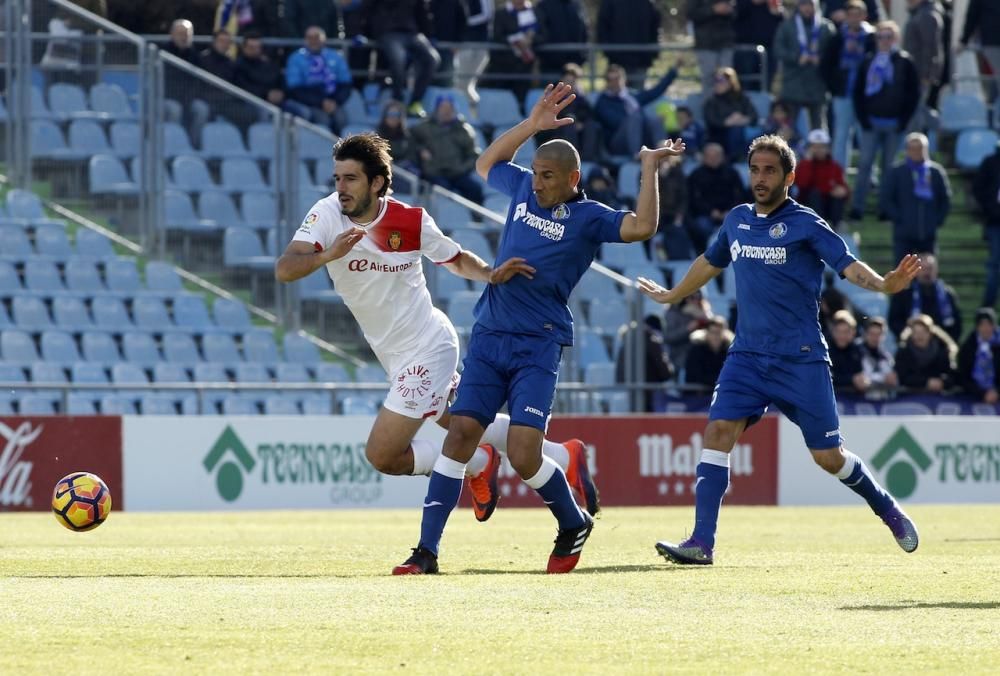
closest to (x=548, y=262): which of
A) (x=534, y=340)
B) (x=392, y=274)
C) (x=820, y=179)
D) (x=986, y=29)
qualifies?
(x=534, y=340)

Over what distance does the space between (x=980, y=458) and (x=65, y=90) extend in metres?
11.4

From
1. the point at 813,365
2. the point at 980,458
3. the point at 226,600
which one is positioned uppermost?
the point at 813,365

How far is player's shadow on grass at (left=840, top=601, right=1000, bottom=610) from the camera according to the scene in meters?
8.30

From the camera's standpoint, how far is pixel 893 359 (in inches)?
859

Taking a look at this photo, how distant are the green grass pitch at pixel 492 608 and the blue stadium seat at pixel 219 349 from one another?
837 centimetres

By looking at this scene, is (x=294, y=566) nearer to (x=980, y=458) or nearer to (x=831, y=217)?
(x=980, y=458)

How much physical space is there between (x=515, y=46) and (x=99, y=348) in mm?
7613

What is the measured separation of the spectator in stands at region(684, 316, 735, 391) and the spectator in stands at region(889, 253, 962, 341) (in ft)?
10.7

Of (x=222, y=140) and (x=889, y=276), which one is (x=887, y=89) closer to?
(x=222, y=140)

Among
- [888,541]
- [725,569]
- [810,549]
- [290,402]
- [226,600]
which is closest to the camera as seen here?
[226,600]

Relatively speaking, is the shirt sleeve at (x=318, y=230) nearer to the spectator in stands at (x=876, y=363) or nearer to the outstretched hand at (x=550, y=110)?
the outstretched hand at (x=550, y=110)

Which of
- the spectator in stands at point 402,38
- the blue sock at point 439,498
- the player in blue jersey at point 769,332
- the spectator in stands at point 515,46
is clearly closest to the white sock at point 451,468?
the blue sock at point 439,498

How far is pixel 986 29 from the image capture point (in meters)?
27.5

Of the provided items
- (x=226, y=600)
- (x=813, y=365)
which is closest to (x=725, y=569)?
(x=813, y=365)
